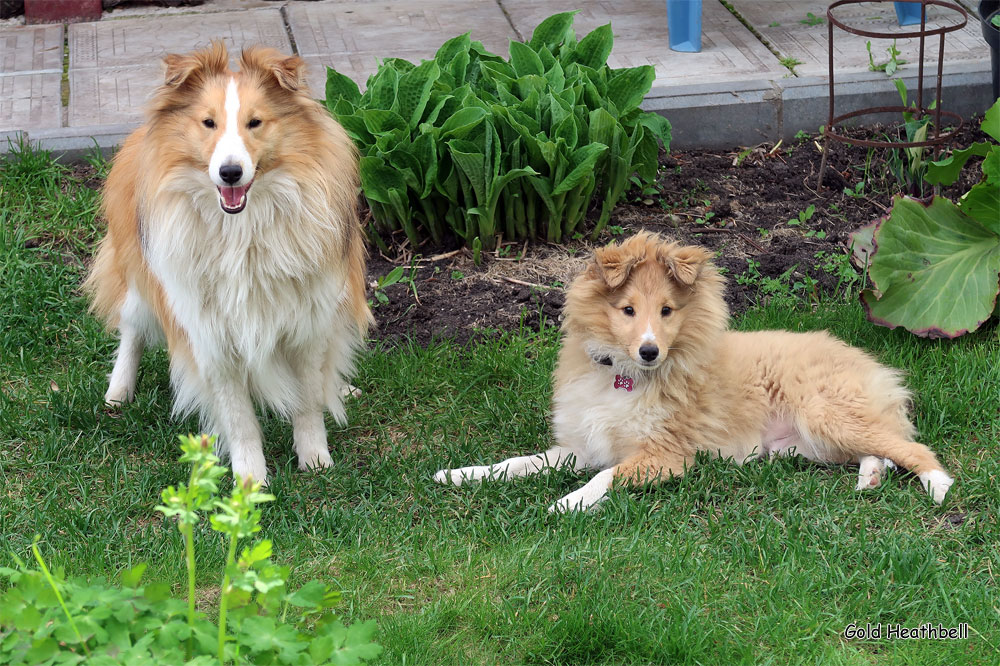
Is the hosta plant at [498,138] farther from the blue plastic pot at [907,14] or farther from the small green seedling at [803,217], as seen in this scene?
the blue plastic pot at [907,14]

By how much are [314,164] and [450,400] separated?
1.26 meters

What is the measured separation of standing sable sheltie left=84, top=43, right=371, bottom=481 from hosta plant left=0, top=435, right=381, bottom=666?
1363 millimetres

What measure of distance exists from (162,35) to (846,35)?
467cm

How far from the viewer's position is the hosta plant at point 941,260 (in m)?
4.33

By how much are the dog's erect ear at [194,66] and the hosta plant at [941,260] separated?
2.74 m

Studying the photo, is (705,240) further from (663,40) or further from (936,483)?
(663,40)

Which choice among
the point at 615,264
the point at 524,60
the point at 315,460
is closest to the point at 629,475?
the point at 615,264

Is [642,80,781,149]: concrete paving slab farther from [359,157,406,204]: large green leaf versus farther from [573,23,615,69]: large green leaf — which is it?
[359,157,406,204]: large green leaf

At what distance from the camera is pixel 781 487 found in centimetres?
365

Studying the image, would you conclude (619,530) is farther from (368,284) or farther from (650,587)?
(368,284)

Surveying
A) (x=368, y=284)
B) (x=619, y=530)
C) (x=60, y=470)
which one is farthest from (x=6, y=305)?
(x=619, y=530)

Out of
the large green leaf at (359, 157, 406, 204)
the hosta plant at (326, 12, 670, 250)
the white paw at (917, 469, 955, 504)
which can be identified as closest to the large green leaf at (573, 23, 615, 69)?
the hosta plant at (326, 12, 670, 250)

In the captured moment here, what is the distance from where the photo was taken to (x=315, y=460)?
4008 millimetres

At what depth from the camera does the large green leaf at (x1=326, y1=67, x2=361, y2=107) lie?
512 centimetres
